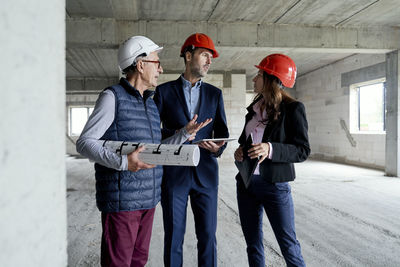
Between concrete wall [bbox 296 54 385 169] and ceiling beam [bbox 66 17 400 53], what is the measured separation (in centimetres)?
180

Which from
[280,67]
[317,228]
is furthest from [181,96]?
[317,228]

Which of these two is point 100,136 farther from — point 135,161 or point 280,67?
point 280,67

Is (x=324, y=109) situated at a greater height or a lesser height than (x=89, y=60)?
lesser

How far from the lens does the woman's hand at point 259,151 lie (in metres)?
1.67

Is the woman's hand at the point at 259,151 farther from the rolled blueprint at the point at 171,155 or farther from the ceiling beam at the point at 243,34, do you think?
the ceiling beam at the point at 243,34

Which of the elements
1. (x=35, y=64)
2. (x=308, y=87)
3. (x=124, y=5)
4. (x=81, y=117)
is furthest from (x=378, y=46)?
(x=81, y=117)

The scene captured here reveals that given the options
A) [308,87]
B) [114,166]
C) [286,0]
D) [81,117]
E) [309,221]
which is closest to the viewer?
[114,166]

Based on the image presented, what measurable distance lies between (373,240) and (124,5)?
562 cm

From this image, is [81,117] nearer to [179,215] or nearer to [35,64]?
[179,215]

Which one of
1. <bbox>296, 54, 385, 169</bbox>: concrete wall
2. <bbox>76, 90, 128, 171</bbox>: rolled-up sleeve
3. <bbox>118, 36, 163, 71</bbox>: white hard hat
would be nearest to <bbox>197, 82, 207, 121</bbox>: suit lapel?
<bbox>118, 36, 163, 71</bbox>: white hard hat

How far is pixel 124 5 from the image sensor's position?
226 inches

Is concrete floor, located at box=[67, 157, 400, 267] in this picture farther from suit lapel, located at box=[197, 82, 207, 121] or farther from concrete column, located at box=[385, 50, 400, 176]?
suit lapel, located at box=[197, 82, 207, 121]

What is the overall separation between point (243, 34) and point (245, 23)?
0.84ft

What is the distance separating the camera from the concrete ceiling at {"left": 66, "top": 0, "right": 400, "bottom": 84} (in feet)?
19.2
